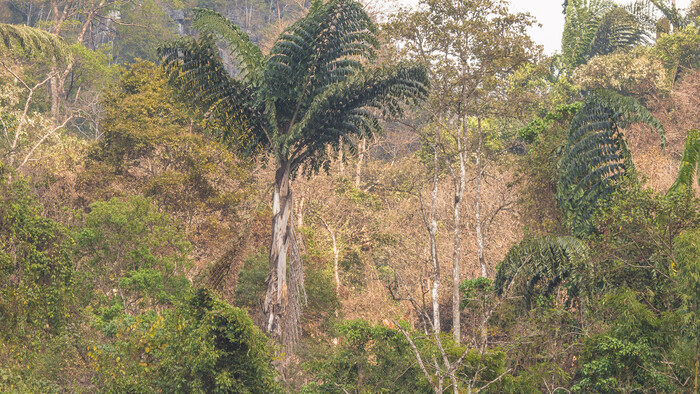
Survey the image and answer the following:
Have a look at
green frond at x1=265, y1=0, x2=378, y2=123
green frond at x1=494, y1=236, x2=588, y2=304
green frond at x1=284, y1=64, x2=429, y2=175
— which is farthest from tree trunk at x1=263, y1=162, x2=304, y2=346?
green frond at x1=494, y1=236, x2=588, y2=304

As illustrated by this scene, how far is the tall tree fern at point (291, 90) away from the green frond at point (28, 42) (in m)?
16.7

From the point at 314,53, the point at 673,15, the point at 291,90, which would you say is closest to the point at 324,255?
the point at 291,90

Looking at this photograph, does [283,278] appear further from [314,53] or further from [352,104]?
[314,53]

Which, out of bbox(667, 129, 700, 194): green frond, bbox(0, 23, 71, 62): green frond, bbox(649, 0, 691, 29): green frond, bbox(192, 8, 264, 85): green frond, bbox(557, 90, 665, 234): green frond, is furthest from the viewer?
bbox(649, 0, 691, 29): green frond

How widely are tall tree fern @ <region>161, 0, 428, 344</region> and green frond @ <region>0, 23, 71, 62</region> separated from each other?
54.9 ft

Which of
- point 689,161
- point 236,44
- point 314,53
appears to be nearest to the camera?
point 689,161

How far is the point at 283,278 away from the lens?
29.1 feet

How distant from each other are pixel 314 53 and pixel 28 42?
1802cm

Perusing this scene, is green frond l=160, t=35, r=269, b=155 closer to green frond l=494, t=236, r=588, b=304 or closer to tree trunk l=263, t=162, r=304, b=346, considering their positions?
tree trunk l=263, t=162, r=304, b=346

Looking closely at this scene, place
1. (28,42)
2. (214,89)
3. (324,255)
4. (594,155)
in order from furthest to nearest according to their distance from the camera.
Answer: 1. (28,42)
2. (324,255)
3. (594,155)
4. (214,89)

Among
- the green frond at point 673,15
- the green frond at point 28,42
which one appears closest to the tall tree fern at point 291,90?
the green frond at point 28,42

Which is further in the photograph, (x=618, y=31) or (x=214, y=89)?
(x=618, y=31)

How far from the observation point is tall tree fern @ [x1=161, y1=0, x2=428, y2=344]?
9109 mm

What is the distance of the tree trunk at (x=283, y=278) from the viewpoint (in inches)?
344
